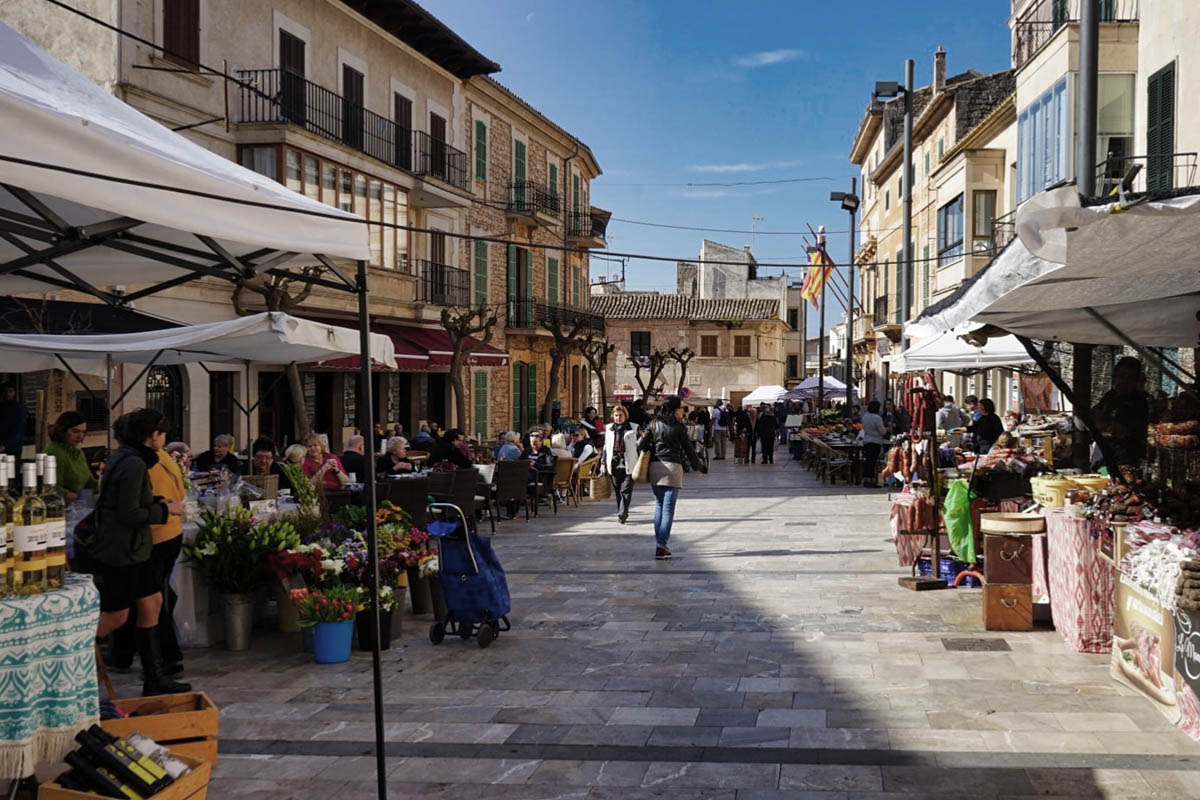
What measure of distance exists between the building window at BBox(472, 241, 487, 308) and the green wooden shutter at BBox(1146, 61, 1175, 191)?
20.1 m

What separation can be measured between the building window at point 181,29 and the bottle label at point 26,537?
16.2 m

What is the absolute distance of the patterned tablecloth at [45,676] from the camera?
4000 millimetres

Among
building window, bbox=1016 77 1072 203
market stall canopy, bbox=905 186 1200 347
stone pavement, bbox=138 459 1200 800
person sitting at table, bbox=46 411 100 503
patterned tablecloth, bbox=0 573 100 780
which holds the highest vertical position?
building window, bbox=1016 77 1072 203

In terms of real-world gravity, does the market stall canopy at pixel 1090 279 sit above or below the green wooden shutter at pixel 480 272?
below

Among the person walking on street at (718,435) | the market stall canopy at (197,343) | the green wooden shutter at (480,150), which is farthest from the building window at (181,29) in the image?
the person walking on street at (718,435)

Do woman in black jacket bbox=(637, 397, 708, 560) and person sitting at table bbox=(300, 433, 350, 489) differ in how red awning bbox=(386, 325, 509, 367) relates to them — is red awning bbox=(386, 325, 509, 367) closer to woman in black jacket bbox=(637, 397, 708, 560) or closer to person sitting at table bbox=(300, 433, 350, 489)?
person sitting at table bbox=(300, 433, 350, 489)

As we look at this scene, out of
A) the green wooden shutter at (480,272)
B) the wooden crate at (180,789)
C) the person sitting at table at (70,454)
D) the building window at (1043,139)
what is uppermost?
the building window at (1043,139)

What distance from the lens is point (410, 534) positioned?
860cm

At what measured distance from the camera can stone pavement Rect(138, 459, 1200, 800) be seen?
5047 mm

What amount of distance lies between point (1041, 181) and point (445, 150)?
49.6 feet

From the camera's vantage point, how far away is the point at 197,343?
9992 mm

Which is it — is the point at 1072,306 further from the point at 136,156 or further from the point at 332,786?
the point at 136,156

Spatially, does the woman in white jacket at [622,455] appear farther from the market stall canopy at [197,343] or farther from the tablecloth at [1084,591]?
the tablecloth at [1084,591]

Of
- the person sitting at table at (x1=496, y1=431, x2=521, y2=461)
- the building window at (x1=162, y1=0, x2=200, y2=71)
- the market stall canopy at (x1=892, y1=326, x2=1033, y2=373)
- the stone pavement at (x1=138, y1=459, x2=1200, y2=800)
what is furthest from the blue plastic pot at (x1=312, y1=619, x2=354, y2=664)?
the building window at (x1=162, y1=0, x2=200, y2=71)
